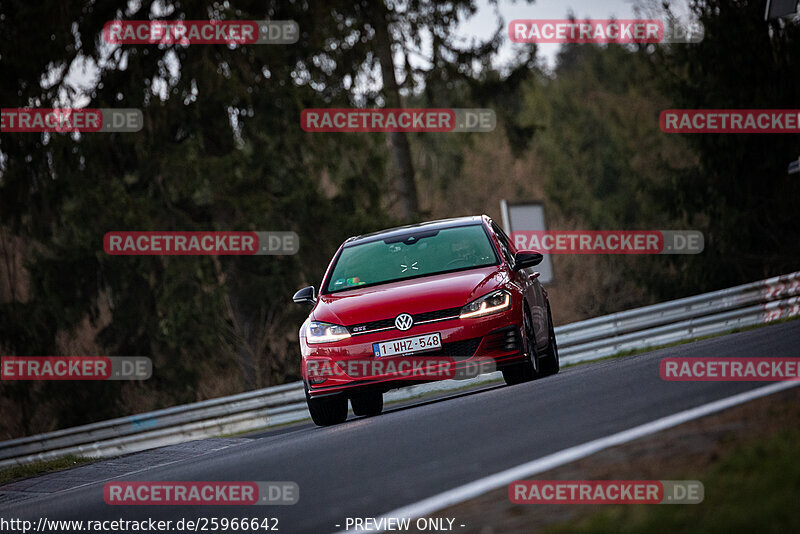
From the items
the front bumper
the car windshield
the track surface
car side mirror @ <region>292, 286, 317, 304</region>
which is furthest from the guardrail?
the track surface

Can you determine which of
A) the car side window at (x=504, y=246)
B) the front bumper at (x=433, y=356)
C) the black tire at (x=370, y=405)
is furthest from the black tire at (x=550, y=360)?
the front bumper at (x=433, y=356)

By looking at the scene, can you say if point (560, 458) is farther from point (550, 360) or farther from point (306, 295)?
point (550, 360)

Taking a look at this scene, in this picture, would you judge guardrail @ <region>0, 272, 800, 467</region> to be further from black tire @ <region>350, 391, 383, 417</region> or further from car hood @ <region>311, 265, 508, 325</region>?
car hood @ <region>311, 265, 508, 325</region>

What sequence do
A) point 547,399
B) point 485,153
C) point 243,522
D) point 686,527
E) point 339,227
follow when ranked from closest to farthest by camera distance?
point 686,527
point 243,522
point 547,399
point 339,227
point 485,153

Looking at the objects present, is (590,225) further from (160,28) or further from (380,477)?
(380,477)

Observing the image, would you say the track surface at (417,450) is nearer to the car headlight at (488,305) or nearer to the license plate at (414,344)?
the license plate at (414,344)

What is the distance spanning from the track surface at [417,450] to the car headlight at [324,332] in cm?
97

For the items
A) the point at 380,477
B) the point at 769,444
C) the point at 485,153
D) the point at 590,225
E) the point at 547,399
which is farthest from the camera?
the point at 590,225

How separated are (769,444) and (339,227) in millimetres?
25716

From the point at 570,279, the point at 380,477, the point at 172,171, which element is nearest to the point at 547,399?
the point at 380,477

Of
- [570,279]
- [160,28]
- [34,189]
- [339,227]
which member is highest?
[160,28]

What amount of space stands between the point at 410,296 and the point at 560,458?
4.56 m

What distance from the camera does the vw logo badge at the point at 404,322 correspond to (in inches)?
416

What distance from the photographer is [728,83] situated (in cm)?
3234
